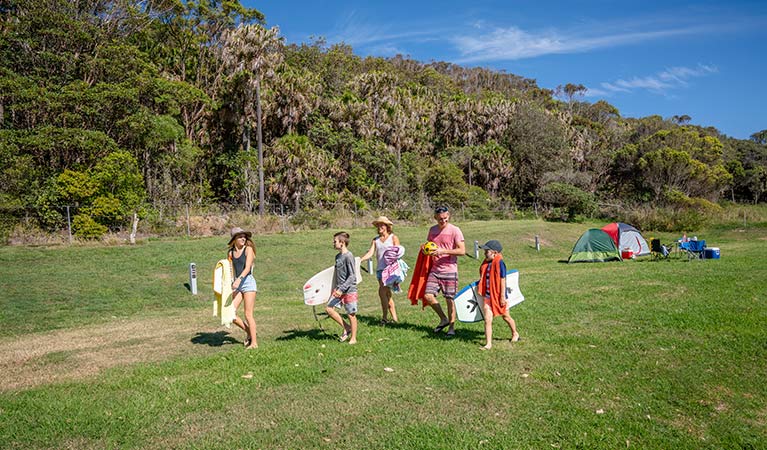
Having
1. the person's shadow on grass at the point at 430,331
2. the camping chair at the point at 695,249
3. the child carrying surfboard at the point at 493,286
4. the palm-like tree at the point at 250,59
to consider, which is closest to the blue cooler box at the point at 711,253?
the camping chair at the point at 695,249

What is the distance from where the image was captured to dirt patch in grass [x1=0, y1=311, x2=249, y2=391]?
22.0 feet

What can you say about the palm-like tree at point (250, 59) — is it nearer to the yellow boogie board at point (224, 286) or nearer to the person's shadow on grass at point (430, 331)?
the person's shadow on grass at point (430, 331)

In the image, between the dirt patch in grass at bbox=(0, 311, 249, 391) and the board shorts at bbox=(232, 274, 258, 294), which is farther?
the board shorts at bbox=(232, 274, 258, 294)

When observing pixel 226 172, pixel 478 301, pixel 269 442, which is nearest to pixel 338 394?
pixel 269 442

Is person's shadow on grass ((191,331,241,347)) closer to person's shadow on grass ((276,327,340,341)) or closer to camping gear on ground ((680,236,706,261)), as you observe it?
person's shadow on grass ((276,327,340,341))

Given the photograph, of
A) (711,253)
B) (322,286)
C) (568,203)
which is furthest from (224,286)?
(568,203)

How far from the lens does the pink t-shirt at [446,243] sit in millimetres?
7523

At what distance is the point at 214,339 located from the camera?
8.41m

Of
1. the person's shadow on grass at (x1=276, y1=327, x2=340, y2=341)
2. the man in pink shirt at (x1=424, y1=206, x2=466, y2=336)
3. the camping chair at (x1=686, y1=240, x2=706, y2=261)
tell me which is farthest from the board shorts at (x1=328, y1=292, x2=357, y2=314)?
the camping chair at (x1=686, y1=240, x2=706, y2=261)

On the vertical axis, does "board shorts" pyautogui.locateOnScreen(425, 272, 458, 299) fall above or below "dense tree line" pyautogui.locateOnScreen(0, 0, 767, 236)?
below

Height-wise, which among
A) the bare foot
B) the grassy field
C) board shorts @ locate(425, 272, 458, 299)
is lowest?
the grassy field

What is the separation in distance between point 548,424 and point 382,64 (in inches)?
2397

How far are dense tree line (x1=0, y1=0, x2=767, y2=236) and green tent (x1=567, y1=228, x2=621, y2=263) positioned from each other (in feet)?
53.1

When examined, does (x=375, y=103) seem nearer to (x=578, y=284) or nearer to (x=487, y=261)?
(x=578, y=284)
